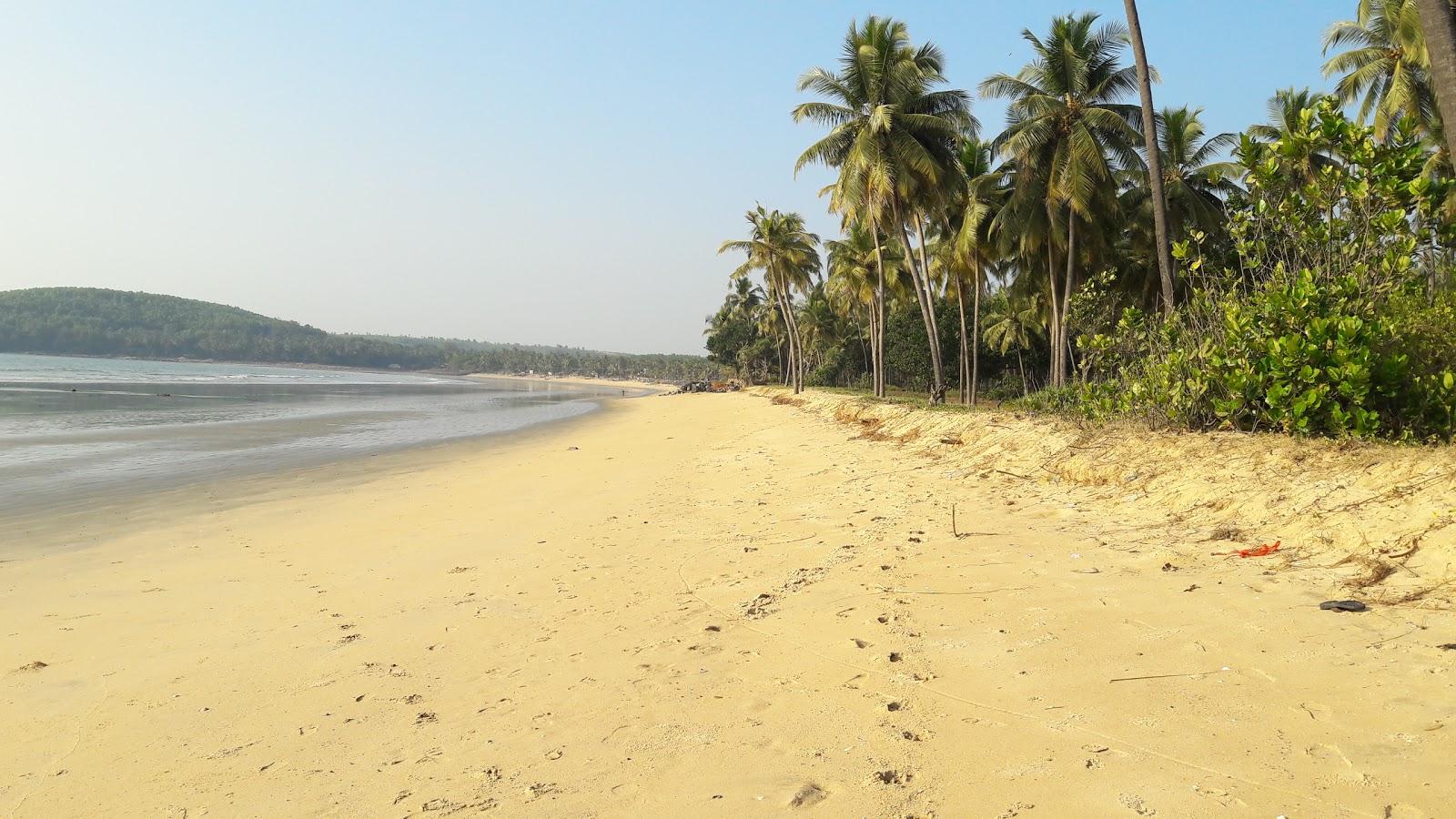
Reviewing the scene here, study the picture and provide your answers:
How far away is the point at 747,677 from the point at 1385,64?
89.2 feet

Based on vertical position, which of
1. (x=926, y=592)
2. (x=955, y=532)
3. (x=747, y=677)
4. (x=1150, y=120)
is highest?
(x=1150, y=120)

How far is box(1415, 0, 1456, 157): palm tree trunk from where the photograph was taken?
200 inches

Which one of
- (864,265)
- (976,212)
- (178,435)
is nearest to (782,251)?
(864,265)

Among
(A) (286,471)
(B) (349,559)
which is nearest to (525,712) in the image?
(B) (349,559)

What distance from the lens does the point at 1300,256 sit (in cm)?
734

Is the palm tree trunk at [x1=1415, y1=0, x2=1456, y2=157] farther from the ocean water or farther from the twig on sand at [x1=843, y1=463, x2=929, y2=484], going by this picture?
the ocean water

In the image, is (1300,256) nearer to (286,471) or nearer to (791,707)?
(791,707)

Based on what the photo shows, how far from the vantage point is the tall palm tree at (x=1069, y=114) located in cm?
1805

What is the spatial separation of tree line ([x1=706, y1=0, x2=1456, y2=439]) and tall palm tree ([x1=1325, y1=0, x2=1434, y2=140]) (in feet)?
0.24

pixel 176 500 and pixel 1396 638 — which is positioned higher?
pixel 1396 638

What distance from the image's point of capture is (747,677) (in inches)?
141

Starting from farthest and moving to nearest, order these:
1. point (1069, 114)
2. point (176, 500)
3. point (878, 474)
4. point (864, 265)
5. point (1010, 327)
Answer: point (1010, 327) → point (864, 265) → point (1069, 114) → point (176, 500) → point (878, 474)

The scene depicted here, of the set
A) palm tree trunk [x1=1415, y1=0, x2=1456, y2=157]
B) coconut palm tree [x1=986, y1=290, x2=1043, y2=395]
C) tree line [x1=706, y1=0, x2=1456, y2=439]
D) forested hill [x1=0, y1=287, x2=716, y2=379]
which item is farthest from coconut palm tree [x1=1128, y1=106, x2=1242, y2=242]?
forested hill [x1=0, y1=287, x2=716, y2=379]

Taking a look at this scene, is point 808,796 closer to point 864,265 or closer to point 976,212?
point 976,212
